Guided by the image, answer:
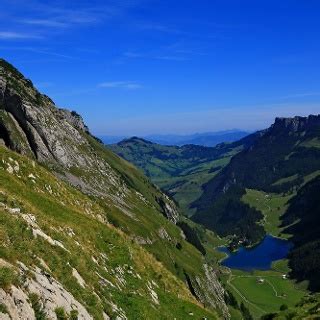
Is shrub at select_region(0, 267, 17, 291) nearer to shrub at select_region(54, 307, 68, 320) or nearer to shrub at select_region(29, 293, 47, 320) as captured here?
shrub at select_region(29, 293, 47, 320)

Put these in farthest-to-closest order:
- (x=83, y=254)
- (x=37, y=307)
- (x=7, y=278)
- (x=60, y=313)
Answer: (x=83, y=254)
(x=60, y=313)
(x=37, y=307)
(x=7, y=278)

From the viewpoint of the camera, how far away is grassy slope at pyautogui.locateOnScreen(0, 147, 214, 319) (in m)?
28.3

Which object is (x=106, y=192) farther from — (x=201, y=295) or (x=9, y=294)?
(x=9, y=294)

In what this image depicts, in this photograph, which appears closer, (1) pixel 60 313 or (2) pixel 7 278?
(2) pixel 7 278

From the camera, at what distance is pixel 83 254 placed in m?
37.0

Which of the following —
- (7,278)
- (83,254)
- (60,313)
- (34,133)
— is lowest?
(83,254)

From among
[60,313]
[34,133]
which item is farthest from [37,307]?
[34,133]

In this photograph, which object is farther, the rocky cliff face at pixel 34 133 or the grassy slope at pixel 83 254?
the rocky cliff face at pixel 34 133

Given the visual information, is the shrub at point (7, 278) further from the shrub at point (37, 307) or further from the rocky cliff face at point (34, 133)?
the rocky cliff face at point (34, 133)

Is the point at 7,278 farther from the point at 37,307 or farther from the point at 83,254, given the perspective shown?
the point at 83,254

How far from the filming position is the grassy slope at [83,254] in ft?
92.9

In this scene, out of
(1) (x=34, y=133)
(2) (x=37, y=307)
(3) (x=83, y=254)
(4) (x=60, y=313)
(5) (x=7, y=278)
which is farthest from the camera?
(1) (x=34, y=133)

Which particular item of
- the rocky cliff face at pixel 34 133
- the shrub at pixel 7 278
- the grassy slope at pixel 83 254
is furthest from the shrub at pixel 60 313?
the rocky cliff face at pixel 34 133

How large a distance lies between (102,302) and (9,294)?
11.1 meters
